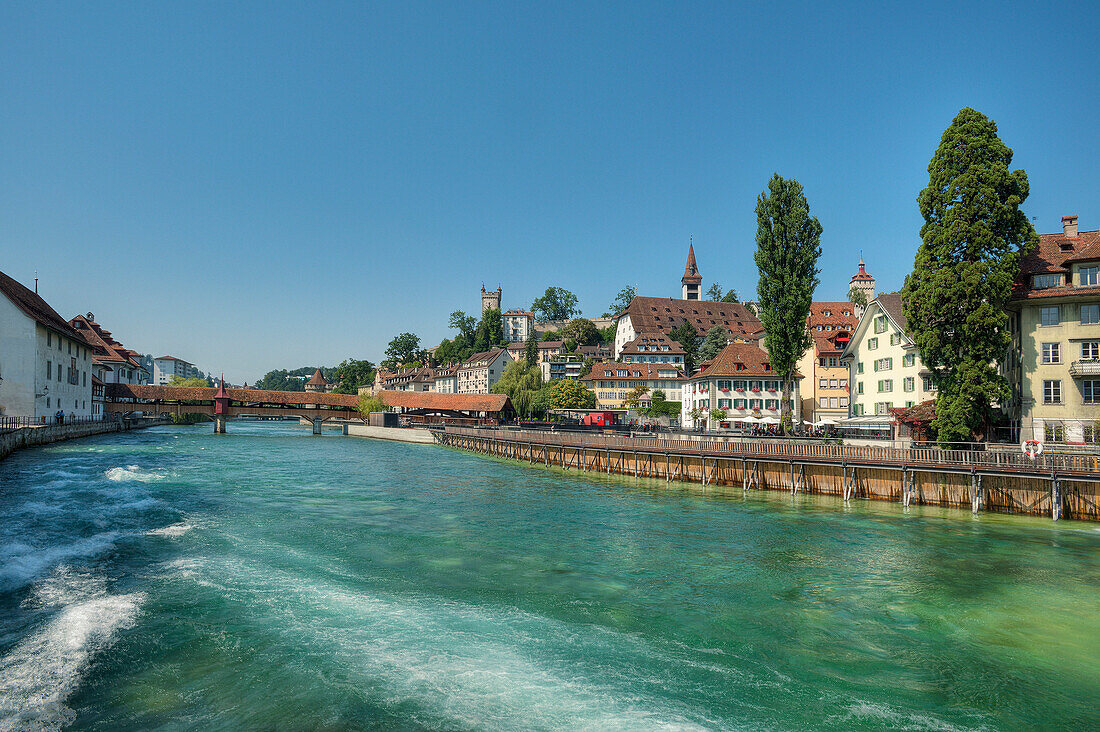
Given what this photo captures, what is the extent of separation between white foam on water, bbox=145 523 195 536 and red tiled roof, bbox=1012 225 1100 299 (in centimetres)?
3480

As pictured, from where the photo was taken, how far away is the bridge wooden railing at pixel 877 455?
2314 centimetres

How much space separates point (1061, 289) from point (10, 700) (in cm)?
3725

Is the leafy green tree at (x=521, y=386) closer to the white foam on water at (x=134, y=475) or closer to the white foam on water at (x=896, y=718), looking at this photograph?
the white foam on water at (x=134, y=475)

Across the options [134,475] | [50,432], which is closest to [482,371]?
[50,432]

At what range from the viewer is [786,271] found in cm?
4409

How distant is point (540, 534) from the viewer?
20.5 m

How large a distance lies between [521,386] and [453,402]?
358 inches

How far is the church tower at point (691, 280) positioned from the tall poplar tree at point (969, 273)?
124798 mm

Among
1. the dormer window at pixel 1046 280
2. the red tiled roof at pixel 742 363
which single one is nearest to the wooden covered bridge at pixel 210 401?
the red tiled roof at pixel 742 363

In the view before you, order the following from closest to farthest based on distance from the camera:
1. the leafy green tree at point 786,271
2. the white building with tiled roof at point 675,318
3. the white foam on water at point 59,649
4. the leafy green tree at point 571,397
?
the white foam on water at point 59,649
the leafy green tree at point 786,271
the leafy green tree at point 571,397
the white building with tiled roof at point 675,318

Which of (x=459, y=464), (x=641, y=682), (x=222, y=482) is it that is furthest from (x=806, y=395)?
(x=641, y=682)

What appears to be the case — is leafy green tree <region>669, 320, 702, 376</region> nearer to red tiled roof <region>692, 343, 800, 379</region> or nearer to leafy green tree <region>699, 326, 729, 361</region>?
leafy green tree <region>699, 326, 729, 361</region>

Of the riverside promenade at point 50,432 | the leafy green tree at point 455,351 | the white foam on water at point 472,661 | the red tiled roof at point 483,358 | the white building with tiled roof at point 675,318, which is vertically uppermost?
the white building with tiled roof at point 675,318

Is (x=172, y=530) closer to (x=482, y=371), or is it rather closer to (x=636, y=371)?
(x=636, y=371)
